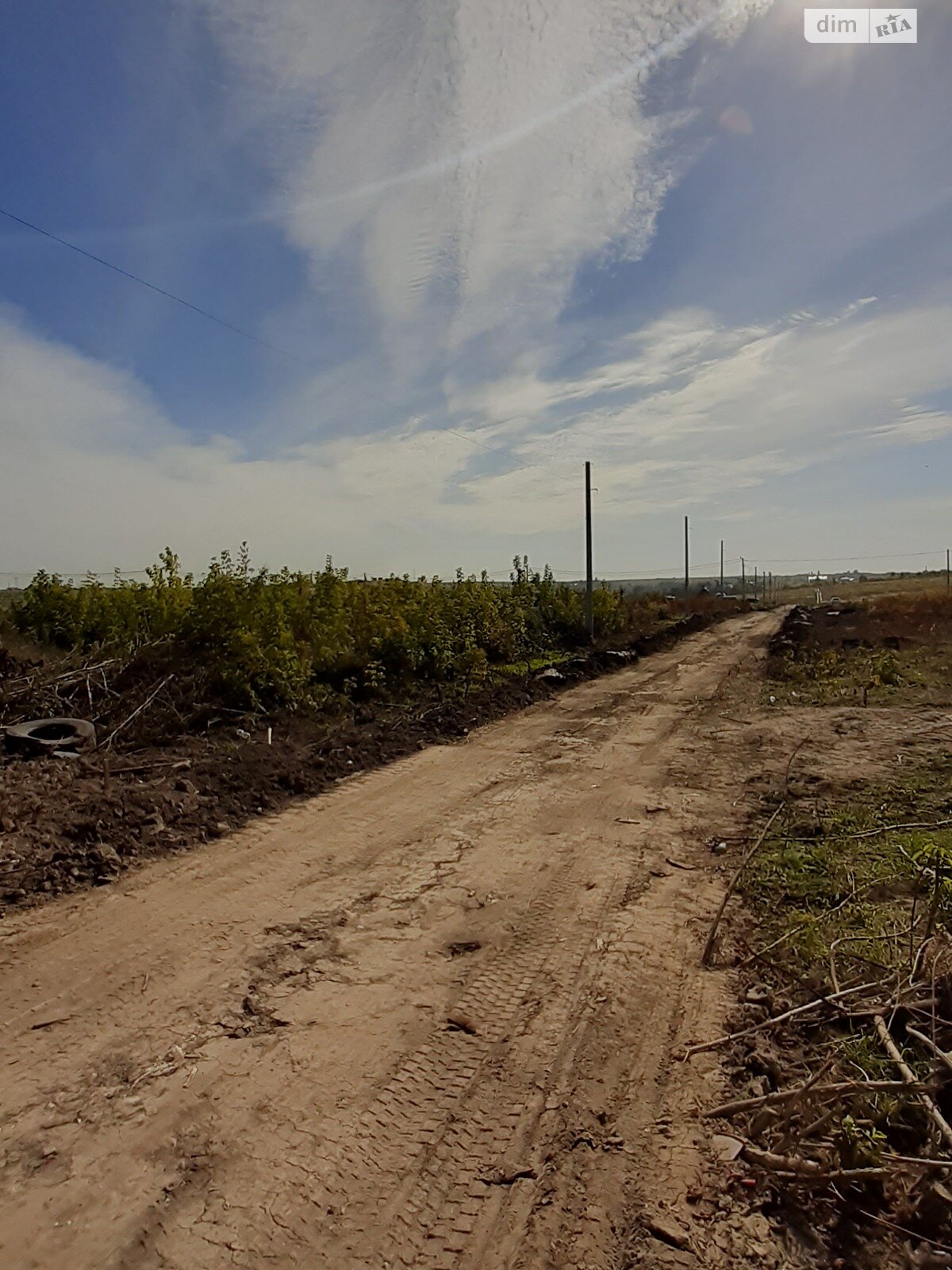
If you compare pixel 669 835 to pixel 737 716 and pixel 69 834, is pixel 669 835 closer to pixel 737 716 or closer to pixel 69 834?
pixel 69 834

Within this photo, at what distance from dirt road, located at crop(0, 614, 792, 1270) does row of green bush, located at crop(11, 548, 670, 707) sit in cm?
435

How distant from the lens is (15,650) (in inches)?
416

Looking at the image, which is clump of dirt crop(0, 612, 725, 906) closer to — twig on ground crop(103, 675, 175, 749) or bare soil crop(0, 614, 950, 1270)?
twig on ground crop(103, 675, 175, 749)

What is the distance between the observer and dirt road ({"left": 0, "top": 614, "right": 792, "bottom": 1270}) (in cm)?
245

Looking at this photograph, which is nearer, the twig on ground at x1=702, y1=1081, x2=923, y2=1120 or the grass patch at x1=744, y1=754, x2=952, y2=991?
the twig on ground at x1=702, y1=1081, x2=923, y2=1120

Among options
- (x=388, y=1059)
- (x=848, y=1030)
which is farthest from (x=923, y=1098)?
(x=388, y=1059)

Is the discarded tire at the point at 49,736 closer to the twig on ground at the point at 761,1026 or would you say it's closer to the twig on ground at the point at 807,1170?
the twig on ground at the point at 761,1026

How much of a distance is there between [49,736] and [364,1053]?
22.5 feet

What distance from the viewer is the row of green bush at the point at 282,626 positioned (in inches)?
411

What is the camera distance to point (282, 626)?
424 inches

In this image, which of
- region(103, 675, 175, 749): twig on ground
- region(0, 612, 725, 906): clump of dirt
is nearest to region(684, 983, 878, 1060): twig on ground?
region(0, 612, 725, 906): clump of dirt

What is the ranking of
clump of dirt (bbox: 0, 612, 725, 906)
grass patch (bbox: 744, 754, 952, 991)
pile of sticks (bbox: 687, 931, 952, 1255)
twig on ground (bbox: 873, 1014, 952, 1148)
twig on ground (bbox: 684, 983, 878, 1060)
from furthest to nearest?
clump of dirt (bbox: 0, 612, 725, 906)
grass patch (bbox: 744, 754, 952, 991)
twig on ground (bbox: 684, 983, 878, 1060)
pile of sticks (bbox: 687, 931, 952, 1255)
twig on ground (bbox: 873, 1014, 952, 1148)

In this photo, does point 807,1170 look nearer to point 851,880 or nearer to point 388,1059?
point 388,1059

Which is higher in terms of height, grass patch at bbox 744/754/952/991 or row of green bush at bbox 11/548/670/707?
row of green bush at bbox 11/548/670/707
